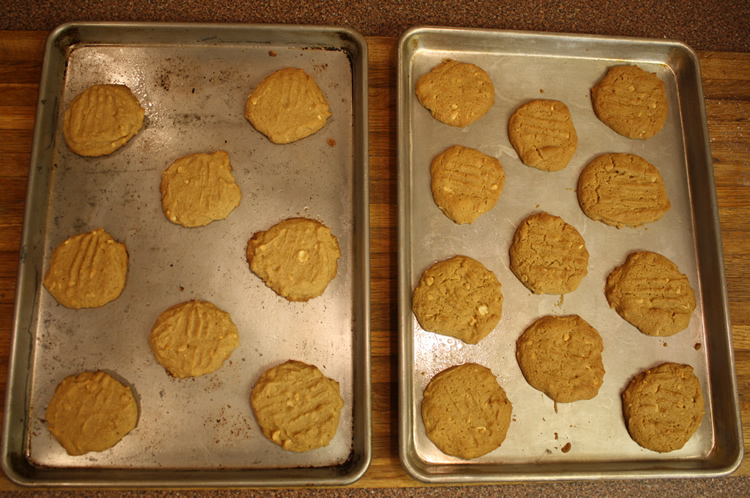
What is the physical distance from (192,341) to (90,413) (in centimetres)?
34

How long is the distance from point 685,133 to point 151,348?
6.38 feet

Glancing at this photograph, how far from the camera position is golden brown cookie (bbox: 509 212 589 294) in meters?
1.48

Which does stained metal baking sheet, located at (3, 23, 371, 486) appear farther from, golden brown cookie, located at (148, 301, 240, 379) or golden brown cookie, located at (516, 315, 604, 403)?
golden brown cookie, located at (516, 315, 604, 403)

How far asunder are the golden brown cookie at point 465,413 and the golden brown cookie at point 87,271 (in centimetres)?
101

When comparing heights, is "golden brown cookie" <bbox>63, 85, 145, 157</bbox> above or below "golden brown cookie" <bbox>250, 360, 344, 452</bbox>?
above

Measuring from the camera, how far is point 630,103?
162 centimetres

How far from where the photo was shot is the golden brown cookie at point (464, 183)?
4.91 feet

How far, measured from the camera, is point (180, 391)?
1387mm

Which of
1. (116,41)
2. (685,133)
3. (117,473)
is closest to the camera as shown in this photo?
(117,473)

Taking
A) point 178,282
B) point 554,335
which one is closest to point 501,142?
point 554,335

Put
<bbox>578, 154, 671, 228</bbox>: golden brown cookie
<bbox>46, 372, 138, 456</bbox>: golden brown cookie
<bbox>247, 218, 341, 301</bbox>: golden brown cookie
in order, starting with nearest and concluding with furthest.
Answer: <bbox>46, 372, 138, 456</bbox>: golden brown cookie → <bbox>247, 218, 341, 301</bbox>: golden brown cookie → <bbox>578, 154, 671, 228</bbox>: golden brown cookie

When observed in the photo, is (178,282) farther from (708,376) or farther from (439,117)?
(708,376)

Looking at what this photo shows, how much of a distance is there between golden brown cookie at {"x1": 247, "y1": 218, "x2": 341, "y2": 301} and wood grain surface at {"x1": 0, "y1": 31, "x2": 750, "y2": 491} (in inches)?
6.4

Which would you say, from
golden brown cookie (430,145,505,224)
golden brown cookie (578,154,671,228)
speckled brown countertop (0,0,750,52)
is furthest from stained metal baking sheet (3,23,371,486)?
golden brown cookie (578,154,671,228)
